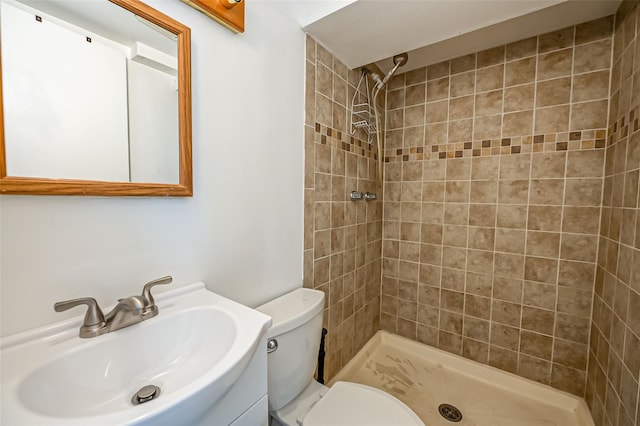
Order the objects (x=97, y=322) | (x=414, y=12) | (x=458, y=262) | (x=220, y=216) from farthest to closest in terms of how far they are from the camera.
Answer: (x=458, y=262) < (x=414, y=12) < (x=220, y=216) < (x=97, y=322)

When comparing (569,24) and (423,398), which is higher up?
(569,24)

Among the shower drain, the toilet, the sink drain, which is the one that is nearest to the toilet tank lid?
the toilet

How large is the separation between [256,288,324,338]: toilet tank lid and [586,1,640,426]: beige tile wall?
1.20 meters

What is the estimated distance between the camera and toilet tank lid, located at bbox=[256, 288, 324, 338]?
2.92ft

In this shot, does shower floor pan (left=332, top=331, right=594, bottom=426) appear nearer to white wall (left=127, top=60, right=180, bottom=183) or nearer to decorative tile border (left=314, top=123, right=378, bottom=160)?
decorative tile border (left=314, top=123, right=378, bottom=160)

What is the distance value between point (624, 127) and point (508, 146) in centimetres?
47

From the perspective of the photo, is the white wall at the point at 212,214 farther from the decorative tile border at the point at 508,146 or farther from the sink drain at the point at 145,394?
the decorative tile border at the point at 508,146

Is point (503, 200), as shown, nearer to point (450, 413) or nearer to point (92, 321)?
point (450, 413)

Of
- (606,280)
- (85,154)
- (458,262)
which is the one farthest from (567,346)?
(85,154)

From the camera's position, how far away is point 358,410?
96 centimetres

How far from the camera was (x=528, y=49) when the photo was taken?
4.86 feet

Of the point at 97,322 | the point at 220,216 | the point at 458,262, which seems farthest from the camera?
the point at 458,262

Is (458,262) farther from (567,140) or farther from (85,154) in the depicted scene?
(85,154)

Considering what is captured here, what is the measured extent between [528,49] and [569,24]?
179mm
